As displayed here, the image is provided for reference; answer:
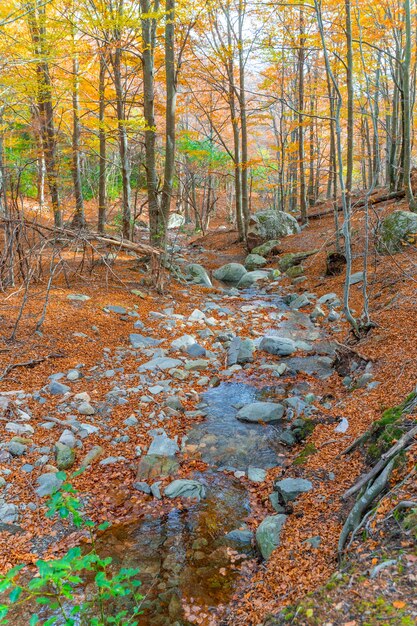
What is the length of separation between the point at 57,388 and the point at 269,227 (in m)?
10.9

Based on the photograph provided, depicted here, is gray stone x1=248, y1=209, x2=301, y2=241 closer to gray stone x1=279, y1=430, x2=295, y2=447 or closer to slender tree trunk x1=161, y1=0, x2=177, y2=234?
slender tree trunk x1=161, y1=0, x2=177, y2=234

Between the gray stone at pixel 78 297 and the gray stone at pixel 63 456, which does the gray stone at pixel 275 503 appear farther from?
the gray stone at pixel 78 297

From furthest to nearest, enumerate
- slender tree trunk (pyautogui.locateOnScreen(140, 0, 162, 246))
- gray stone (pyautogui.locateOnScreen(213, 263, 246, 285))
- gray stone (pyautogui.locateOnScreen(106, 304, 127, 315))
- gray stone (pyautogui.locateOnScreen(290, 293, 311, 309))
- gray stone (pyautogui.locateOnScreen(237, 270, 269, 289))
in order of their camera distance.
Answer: gray stone (pyautogui.locateOnScreen(213, 263, 246, 285))
gray stone (pyautogui.locateOnScreen(237, 270, 269, 289))
gray stone (pyautogui.locateOnScreen(290, 293, 311, 309))
slender tree trunk (pyautogui.locateOnScreen(140, 0, 162, 246))
gray stone (pyautogui.locateOnScreen(106, 304, 127, 315))

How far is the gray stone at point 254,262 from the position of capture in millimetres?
12312

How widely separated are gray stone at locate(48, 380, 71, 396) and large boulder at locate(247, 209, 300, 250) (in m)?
10.0

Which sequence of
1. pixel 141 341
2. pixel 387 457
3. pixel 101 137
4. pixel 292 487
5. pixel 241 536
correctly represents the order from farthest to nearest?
pixel 101 137 → pixel 141 341 → pixel 292 487 → pixel 241 536 → pixel 387 457

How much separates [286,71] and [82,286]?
54.5 ft

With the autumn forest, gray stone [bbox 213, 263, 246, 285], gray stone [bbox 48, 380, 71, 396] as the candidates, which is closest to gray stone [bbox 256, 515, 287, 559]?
the autumn forest

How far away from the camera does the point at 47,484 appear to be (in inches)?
135

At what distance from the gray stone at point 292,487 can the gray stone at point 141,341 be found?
3.28 m

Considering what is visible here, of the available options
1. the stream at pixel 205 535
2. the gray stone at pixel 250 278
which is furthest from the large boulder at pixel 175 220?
the stream at pixel 205 535

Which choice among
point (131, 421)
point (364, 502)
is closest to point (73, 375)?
point (131, 421)

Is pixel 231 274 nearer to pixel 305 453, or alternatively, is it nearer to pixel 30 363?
pixel 30 363

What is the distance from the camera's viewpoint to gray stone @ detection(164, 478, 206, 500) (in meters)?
3.52
